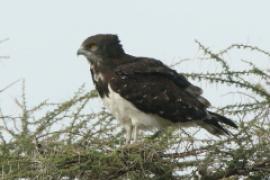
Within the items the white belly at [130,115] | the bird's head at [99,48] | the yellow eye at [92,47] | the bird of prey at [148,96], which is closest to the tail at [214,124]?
the bird of prey at [148,96]

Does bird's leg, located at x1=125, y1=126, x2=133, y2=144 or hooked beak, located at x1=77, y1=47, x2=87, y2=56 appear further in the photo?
hooked beak, located at x1=77, y1=47, x2=87, y2=56

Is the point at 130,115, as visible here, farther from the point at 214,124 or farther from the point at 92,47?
the point at 92,47

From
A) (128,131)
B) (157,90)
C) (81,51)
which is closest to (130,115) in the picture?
(128,131)

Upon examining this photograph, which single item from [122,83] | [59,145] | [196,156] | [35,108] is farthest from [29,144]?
[122,83]

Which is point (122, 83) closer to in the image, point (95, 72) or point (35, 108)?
point (95, 72)

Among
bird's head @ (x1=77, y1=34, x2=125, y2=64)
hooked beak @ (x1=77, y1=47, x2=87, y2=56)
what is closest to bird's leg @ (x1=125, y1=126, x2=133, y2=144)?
bird's head @ (x1=77, y1=34, x2=125, y2=64)

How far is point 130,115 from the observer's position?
699 centimetres

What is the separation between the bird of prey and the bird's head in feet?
0.61

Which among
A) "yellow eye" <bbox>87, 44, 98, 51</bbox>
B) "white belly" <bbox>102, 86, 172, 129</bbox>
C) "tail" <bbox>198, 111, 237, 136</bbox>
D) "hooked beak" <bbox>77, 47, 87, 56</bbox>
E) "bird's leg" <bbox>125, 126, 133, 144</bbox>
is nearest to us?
"tail" <bbox>198, 111, 237, 136</bbox>

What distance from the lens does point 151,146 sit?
5.46 metres

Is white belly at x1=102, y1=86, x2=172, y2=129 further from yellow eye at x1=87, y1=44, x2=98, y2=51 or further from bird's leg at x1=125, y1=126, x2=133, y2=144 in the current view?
yellow eye at x1=87, y1=44, x2=98, y2=51

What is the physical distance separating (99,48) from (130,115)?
3.09ft

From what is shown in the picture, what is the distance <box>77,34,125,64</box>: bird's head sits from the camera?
7.50 meters

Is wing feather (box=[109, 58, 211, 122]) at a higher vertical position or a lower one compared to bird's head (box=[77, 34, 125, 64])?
lower
